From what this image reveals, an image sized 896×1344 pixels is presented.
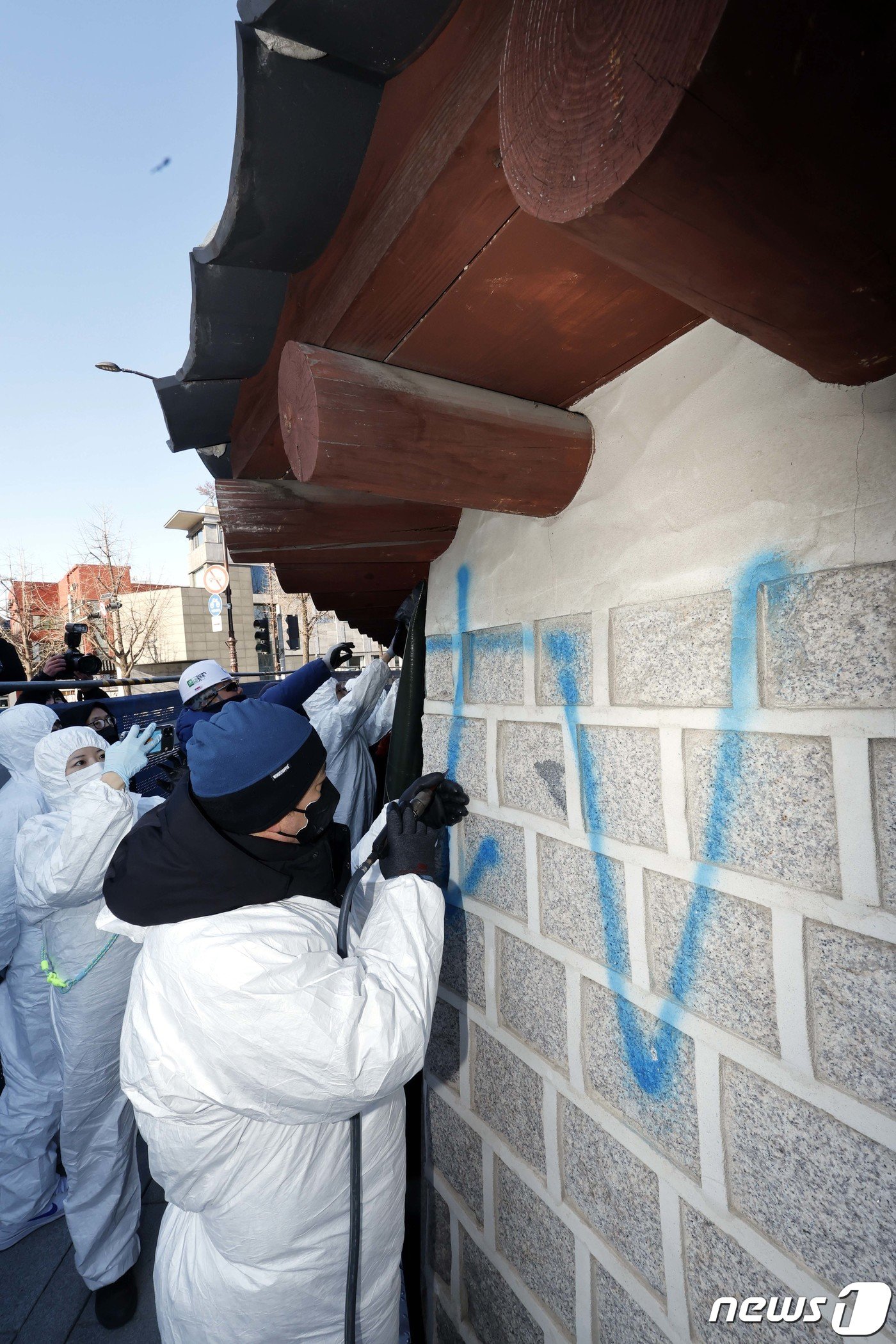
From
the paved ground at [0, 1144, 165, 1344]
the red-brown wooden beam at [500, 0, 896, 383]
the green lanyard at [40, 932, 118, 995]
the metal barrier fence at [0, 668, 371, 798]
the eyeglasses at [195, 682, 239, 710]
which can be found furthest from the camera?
the metal barrier fence at [0, 668, 371, 798]

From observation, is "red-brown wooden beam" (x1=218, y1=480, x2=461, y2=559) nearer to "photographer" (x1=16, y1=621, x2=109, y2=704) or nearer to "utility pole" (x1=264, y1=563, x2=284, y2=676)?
"photographer" (x1=16, y1=621, x2=109, y2=704)

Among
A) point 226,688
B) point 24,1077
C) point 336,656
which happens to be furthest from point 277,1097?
point 226,688

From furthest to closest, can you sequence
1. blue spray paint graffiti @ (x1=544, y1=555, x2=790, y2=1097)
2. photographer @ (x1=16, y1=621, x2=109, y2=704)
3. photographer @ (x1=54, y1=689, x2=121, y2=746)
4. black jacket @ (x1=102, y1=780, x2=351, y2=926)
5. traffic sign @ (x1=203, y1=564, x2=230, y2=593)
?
1. traffic sign @ (x1=203, y1=564, x2=230, y2=593)
2. photographer @ (x1=16, y1=621, x2=109, y2=704)
3. photographer @ (x1=54, y1=689, x2=121, y2=746)
4. black jacket @ (x1=102, y1=780, x2=351, y2=926)
5. blue spray paint graffiti @ (x1=544, y1=555, x2=790, y2=1097)

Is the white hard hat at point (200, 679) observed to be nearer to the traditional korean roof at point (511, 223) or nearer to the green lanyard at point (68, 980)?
the green lanyard at point (68, 980)

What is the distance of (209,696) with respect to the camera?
4027mm

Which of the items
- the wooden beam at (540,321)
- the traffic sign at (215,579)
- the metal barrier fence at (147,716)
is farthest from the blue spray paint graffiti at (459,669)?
the traffic sign at (215,579)

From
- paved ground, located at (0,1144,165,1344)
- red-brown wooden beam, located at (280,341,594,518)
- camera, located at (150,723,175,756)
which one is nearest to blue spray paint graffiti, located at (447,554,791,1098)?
red-brown wooden beam, located at (280,341,594,518)

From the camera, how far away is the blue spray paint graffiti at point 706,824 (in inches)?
44.1

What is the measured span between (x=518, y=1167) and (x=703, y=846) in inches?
51.9

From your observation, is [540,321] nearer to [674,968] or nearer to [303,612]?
[674,968]

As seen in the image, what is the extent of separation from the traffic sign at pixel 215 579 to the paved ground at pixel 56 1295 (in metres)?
12.0

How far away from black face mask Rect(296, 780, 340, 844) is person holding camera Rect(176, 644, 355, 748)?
Answer: 2.03 m

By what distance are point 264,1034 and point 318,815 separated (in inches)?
22.2

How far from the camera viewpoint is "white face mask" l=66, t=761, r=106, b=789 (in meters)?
3.01
